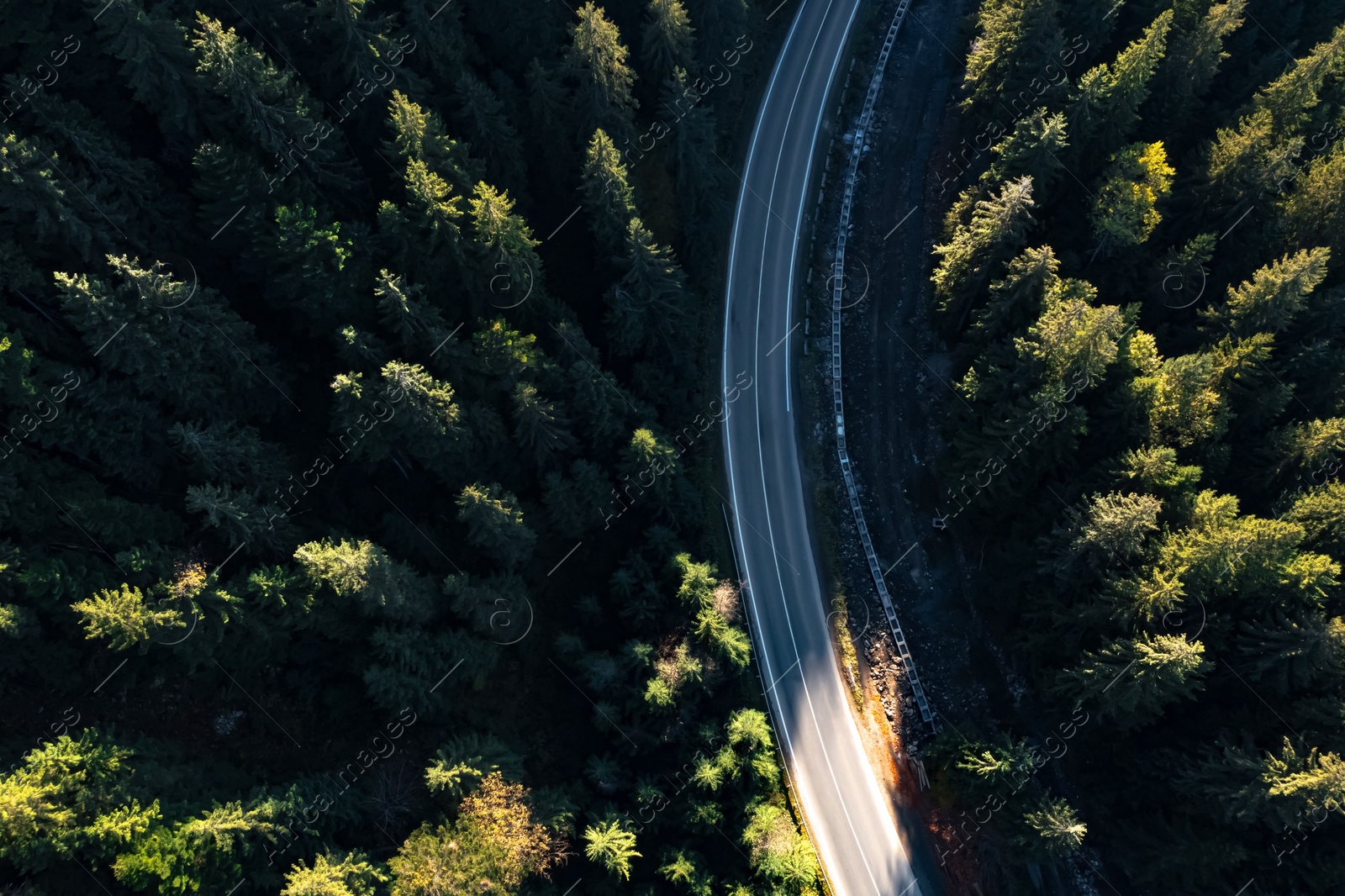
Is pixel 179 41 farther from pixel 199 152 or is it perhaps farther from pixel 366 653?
pixel 366 653

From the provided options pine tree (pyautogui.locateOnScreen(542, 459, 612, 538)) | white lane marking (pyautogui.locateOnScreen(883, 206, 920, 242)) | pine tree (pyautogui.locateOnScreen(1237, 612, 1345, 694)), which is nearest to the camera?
pine tree (pyautogui.locateOnScreen(1237, 612, 1345, 694))

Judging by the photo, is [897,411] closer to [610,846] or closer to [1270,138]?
[1270,138]

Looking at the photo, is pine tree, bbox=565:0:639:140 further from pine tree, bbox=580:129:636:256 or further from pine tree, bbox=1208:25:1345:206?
pine tree, bbox=1208:25:1345:206

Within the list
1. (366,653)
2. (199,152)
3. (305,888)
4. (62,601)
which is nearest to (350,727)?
(366,653)

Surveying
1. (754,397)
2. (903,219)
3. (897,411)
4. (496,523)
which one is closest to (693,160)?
(754,397)

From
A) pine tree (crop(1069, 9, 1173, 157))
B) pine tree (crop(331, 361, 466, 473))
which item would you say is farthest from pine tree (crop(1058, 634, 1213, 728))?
pine tree (crop(331, 361, 466, 473))

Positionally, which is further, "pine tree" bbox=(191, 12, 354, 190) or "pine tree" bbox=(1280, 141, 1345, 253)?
"pine tree" bbox=(1280, 141, 1345, 253)

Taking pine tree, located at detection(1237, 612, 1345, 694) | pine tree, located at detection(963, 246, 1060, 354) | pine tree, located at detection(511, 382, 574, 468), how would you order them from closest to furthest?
pine tree, located at detection(1237, 612, 1345, 694), pine tree, located at detection(511, 382, 574, 468), pine tree, located at detection(963, 246, 1060, 354)
